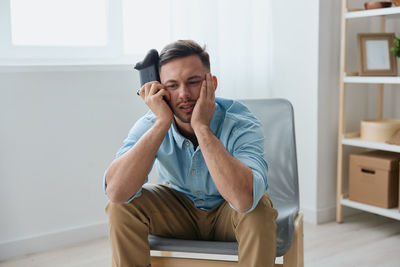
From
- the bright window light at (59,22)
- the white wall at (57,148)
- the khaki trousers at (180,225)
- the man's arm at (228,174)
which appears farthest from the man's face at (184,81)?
the bright window light at (59,22)

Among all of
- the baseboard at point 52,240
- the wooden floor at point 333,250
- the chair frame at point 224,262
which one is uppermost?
the chair frame at point 224,262

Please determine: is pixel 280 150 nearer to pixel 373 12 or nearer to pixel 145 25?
pixel 373 12

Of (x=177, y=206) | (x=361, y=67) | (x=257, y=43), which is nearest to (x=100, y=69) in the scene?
(x=257, y=43)

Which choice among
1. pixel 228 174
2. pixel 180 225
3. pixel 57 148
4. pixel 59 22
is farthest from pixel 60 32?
pixel 228 174

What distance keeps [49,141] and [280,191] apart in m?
1.21

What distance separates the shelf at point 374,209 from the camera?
8.25ft

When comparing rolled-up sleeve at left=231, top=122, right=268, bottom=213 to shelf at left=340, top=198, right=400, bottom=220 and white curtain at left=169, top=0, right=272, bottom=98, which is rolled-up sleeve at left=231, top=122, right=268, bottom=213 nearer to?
white curtain at left=169, top=0, right=272, bottom=98

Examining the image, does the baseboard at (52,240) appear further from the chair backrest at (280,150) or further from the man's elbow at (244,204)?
the man's elbow at (244,204)

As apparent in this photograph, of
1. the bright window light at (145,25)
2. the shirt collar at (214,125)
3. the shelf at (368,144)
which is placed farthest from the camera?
the bright window light at (145,25)

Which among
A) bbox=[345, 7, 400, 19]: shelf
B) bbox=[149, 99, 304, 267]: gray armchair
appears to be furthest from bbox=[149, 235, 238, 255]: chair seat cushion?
bbox=[345, 7, 400, 19]: shelf

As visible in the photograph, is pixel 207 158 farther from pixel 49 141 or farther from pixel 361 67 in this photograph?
pixel 361 67

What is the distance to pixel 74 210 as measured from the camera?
249cm

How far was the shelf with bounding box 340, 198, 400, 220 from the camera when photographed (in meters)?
2.52

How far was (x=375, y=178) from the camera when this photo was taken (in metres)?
2.61
